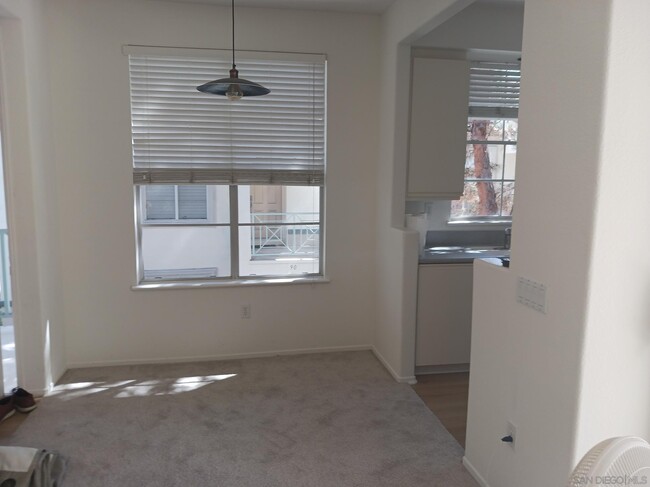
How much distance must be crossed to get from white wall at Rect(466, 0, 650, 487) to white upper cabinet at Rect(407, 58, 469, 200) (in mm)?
1669

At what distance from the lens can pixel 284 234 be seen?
455 centimetres

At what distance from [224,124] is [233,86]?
1.31 metres

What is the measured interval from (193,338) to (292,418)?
4.32ft

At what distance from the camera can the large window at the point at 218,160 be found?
3775 millimetres

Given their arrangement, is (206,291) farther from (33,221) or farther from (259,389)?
(33,221)

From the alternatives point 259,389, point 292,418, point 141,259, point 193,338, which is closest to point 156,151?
point 141,259

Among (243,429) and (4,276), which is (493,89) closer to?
(243,429)

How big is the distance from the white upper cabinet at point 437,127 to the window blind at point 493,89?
47 cm

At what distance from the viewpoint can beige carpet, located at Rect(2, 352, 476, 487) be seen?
253 cm

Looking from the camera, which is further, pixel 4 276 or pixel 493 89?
pixel 4 276

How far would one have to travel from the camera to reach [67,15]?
3.53 metres

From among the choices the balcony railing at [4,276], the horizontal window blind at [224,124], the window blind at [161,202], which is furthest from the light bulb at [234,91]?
the balcony railing at [4,276]

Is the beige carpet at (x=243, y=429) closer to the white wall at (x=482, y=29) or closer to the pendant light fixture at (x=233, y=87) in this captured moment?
the pendant light fixture at (x=233, y=87)

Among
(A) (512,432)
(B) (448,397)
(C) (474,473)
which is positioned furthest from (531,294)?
(B) (448,397)
